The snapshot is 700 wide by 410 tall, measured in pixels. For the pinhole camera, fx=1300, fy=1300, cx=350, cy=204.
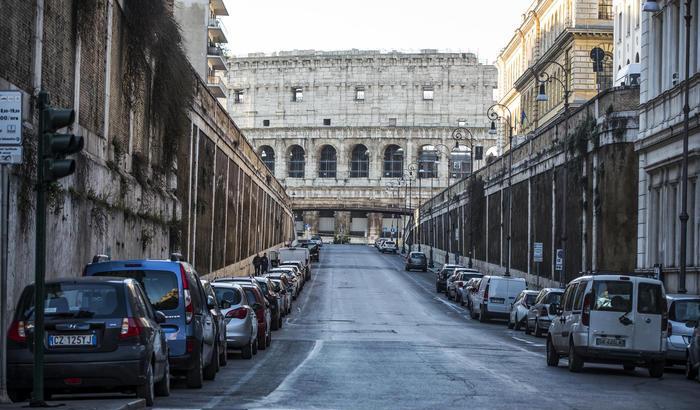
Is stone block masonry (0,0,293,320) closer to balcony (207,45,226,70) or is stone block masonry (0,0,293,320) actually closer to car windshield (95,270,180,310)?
car windshield (95,270,180,310)

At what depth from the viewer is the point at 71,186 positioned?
2569 cm

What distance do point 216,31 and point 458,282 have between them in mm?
41942

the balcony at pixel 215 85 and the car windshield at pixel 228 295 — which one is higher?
the balcony at pixel 215 85

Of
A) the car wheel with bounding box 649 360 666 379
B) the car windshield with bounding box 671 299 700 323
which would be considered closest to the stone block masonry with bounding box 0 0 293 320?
the car wheel with bounding box 649 360 666 379

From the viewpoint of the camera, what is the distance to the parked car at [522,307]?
4228 cm

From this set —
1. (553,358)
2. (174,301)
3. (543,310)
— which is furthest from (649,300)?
(543,310)

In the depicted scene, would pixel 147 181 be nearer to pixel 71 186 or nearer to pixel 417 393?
pixel 71 186

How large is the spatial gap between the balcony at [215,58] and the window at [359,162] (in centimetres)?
6842

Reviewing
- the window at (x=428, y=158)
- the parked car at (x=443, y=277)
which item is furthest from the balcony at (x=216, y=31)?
the window at (x=428, y=158)

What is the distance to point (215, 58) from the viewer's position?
9550 centimetres

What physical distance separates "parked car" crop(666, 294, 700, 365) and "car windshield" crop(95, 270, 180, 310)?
11.9 meters

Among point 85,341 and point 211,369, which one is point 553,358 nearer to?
point 211,369

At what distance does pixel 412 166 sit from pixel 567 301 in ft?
454

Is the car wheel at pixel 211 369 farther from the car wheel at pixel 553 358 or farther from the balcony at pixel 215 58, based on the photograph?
the balcony at pixel 215 58
